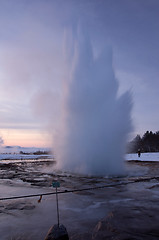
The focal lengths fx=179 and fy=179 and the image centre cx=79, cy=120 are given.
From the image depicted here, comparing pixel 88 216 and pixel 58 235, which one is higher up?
pixel 58 235

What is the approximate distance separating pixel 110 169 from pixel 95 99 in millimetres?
7308

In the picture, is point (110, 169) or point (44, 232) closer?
point (44, 232)

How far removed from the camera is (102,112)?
18.6 meters

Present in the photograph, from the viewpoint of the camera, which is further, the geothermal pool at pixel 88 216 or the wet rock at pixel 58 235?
the geothermal pool at pixel 88 216

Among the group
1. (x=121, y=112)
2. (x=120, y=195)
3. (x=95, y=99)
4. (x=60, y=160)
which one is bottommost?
(x=120, y=195)

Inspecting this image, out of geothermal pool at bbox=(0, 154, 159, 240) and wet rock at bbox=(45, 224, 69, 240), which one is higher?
wet rock at bbox=(45, 224, 69, 240)

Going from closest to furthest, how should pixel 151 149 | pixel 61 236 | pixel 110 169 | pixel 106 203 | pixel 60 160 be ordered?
pixel 61 236 → pixel 106 203 → pixel 110 169 → pixel 60 160 → pixel 151 149

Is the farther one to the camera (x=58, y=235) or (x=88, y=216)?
(x=88, y=216)

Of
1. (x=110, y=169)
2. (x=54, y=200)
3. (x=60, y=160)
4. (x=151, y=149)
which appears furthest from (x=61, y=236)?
(x=151, y=149)

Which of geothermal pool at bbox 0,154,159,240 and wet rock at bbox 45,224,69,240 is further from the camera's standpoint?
geothermal pool at bbox 0,154,159,240

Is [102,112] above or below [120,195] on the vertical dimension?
above

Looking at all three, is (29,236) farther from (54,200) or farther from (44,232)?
(54,200)

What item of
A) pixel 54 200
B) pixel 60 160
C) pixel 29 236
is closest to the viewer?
pixel 29 236

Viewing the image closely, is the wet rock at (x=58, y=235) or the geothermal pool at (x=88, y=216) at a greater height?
the wet rock at (x=58, y=235)
